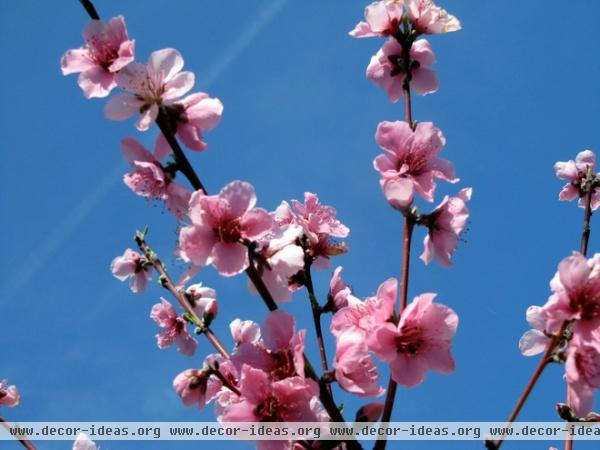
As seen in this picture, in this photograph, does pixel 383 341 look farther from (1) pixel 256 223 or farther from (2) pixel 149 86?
(2) pixel 149 86

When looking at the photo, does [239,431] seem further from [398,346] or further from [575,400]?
[575,400]

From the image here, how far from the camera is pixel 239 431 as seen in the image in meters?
1.89

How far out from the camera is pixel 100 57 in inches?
82.4

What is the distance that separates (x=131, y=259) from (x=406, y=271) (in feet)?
6.19

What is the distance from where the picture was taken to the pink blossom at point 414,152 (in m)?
2.30

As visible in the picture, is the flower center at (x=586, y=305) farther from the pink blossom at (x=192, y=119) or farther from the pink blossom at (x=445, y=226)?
the pink blossom at (x=192, y=119)

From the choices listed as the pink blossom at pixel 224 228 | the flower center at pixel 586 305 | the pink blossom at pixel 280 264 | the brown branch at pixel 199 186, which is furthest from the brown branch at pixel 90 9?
the flower center at pixel 586 305

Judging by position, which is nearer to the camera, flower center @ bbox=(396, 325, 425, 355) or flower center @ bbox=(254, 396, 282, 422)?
flower center @ bbox=(254, 396, 282, 422)

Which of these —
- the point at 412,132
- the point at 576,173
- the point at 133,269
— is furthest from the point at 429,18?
the point at 133,269

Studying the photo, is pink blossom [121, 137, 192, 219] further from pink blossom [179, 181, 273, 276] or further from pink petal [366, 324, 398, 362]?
pink petal [366, 324, 398, 362]

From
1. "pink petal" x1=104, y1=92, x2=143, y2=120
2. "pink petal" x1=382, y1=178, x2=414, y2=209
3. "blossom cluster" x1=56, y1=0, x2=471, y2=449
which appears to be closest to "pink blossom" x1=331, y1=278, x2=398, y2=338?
"blossom cluster" x1=56, y1=0, x2=471, y2=449

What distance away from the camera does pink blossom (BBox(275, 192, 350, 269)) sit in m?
2.73

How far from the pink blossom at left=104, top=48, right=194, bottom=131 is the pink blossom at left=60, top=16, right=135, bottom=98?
0.06 meters

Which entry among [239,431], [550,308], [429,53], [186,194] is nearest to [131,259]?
[186,194]
